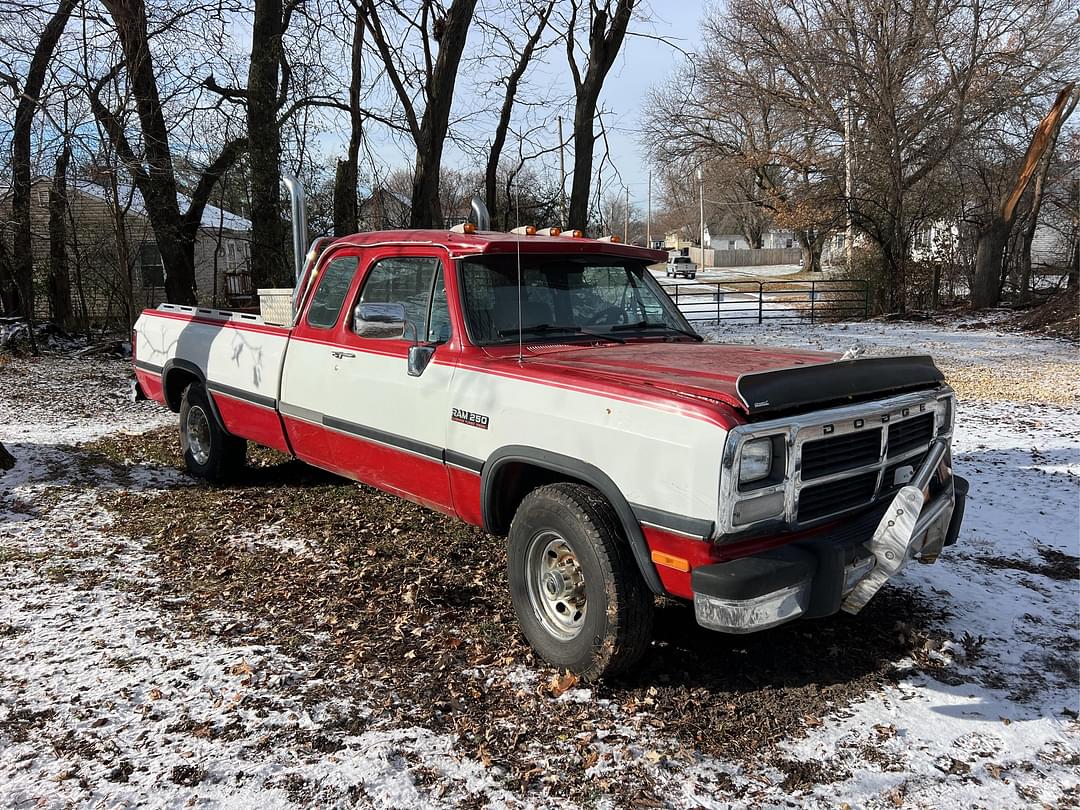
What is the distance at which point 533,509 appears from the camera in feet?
11.9

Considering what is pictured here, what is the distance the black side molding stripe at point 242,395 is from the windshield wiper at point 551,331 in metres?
2.10

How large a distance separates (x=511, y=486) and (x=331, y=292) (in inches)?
84.1

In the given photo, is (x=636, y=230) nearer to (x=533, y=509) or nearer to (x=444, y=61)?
(x=444, y=61)

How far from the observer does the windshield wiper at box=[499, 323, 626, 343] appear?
4355mm

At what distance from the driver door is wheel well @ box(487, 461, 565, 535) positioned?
0.37m

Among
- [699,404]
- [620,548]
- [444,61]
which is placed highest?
[444,61]

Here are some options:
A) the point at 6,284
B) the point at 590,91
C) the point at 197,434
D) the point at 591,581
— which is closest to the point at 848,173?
the point at 590,91

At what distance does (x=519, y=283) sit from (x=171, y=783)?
2.72 metres

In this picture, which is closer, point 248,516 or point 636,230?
point 248,516

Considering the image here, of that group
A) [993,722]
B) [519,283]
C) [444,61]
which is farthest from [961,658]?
[444,61]

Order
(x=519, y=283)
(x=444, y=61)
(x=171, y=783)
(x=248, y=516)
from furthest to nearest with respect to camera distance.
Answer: (x=444, y=61) → (x=248, y=516) → (x=519, y=283) → (x=171, y=783)

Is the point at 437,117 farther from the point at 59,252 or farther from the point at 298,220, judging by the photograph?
the point at 298,220

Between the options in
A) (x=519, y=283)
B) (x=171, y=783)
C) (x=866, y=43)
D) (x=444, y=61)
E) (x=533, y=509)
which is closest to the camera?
(x=171, y=783)

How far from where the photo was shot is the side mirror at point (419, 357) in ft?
14.1
